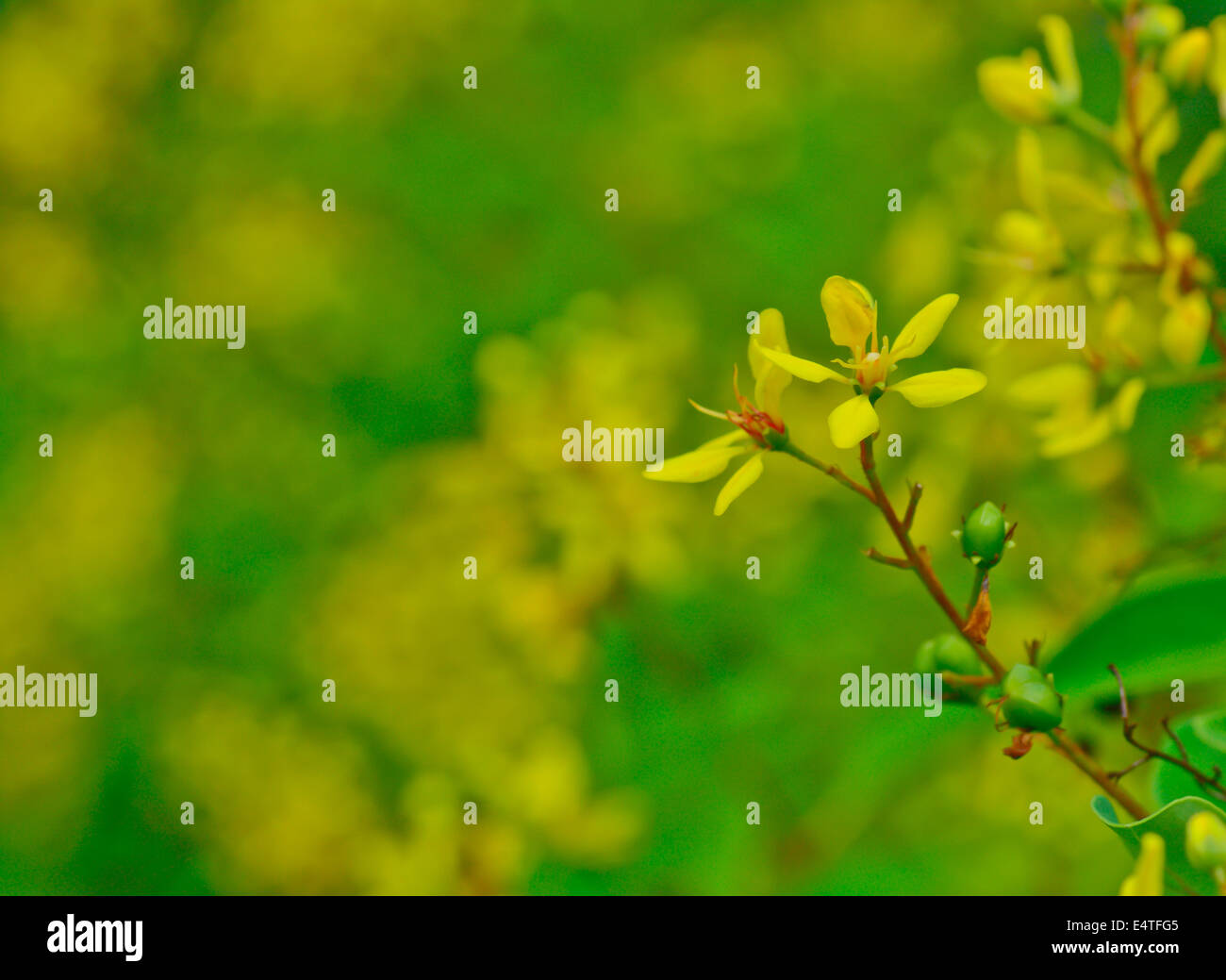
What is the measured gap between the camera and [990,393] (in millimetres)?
1278

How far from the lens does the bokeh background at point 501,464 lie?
3.81 feet

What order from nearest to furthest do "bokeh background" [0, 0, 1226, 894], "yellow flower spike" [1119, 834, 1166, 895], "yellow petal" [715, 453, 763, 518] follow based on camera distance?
1. "yellow flower spike" [1119, 834, 1166, 895]
2. "yellow petal" [715, 453, 763, 518]
3. "bokeh background" [0, 0, 1226, 894]

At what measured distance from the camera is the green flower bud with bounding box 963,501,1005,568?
44cm

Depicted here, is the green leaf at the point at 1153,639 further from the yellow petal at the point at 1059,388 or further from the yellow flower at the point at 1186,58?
the yellow flower at the point at 1186,58

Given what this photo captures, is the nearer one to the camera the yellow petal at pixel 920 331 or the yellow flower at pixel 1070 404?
the yellow petal at pixel 920 331

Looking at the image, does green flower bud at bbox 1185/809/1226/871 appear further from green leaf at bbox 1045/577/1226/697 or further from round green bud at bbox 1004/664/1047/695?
green leaf at bbox 1045/577/1226/697

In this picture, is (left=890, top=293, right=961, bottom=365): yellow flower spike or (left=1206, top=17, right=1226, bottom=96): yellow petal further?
(left=1206, top=17, right=1226, bottom=96): yellow petal

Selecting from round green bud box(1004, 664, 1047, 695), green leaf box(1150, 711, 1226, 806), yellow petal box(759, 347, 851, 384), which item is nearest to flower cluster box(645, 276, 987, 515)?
yellow petal box(759, 347, 851, 384)

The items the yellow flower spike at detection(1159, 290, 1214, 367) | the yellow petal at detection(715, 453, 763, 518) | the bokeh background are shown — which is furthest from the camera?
the bokeh background

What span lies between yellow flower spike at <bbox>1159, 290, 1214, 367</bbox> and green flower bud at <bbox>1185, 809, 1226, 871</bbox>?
0.29m

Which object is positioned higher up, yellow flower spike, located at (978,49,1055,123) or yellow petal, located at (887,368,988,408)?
yellow flower spike, located at (978,49,1055,123)

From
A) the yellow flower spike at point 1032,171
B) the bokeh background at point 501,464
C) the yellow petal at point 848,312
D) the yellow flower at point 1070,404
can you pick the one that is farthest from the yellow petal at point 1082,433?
the bokeh background at point 501,464

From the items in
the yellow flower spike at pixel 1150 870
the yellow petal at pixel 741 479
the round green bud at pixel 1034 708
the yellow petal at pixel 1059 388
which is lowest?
the yellow flower spike at pixel 1150 870
